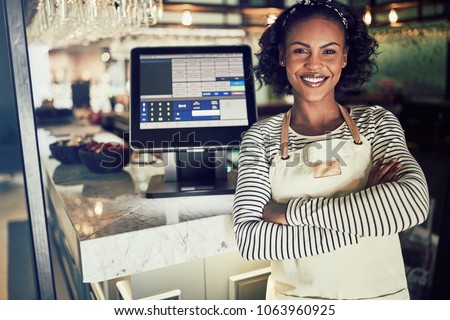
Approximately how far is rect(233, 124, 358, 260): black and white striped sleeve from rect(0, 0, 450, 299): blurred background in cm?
44

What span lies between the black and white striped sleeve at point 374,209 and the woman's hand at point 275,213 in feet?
0.06

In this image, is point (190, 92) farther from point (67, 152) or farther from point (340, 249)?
point (67, 152)

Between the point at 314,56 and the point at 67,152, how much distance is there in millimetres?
1190

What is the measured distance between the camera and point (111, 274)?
1.08m

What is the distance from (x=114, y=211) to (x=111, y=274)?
0.65 ft

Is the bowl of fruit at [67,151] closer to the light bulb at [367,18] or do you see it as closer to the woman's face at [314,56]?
the woman's face at [314,56]

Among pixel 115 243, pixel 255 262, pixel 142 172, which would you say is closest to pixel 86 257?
pixel 115 243

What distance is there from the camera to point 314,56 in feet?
3.53

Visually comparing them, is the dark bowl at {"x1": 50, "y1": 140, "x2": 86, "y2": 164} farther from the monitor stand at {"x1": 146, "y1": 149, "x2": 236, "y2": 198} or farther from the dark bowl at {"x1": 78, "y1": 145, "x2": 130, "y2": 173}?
the monitor stand at {"x1": 146, "y1": 149, "x2": 236, "y2": 198}

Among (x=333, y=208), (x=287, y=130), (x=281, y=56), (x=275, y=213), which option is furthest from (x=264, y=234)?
(x=281, y=56)

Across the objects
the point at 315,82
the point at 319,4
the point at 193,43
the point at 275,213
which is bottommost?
the point at 275,213

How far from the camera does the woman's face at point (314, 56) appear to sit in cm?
108

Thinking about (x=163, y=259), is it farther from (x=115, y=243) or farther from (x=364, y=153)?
(x=364, y=153)

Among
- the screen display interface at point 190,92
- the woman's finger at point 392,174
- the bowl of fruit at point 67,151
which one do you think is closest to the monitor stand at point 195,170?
the screen display interface at point 190,92
